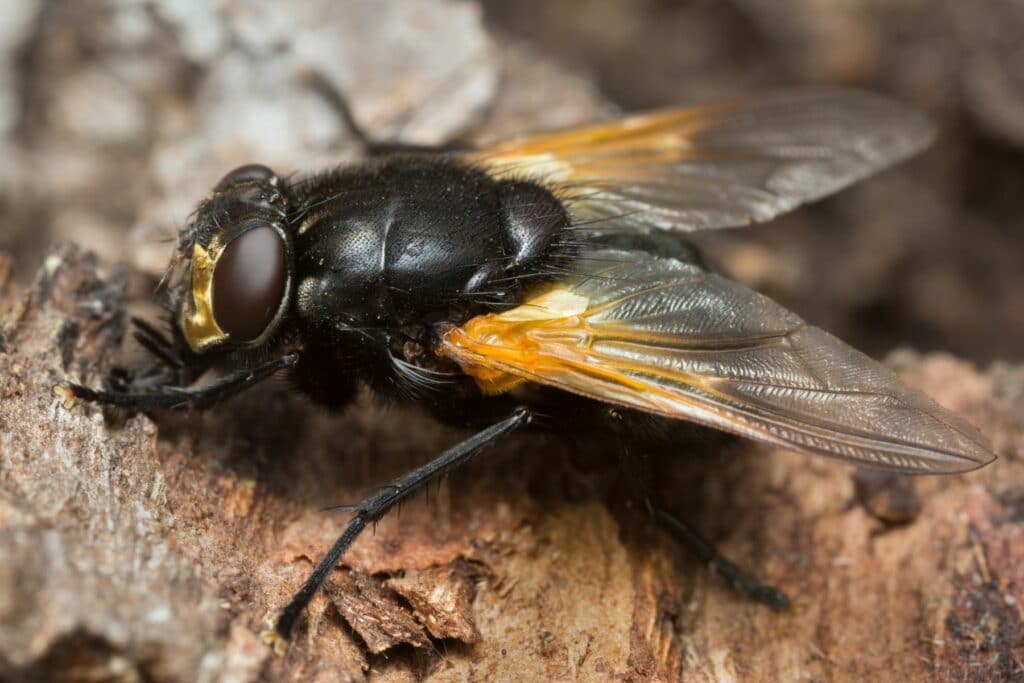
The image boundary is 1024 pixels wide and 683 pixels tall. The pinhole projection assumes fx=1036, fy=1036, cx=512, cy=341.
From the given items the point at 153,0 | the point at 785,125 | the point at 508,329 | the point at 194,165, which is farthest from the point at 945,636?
the point at 153,0

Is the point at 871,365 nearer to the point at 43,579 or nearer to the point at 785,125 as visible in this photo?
the point at 785,125

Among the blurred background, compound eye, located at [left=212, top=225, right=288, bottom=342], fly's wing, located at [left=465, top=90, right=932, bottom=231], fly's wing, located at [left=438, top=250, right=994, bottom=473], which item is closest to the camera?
fly's wing, located at [left=438, top=250, right=994, bottom=473]

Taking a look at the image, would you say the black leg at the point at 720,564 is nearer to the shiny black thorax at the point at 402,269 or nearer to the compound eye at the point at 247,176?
the shiny black thorax at the point at 402,269

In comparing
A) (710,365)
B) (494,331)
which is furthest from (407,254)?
(710,365)

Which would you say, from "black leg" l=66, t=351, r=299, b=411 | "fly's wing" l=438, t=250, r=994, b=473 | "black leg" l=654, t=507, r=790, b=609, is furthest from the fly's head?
"black leg" l=654, t=507, r=790, b=609

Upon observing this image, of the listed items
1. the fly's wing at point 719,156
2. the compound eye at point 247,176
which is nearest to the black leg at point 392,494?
the fly's wing at point 719,156

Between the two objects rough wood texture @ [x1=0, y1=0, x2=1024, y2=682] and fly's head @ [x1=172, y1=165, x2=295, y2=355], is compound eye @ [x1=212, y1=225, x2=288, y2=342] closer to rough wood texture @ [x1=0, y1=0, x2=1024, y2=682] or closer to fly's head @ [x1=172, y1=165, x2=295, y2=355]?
fly's head @ [x1=172, y1=165, x2=295, y2=355]
